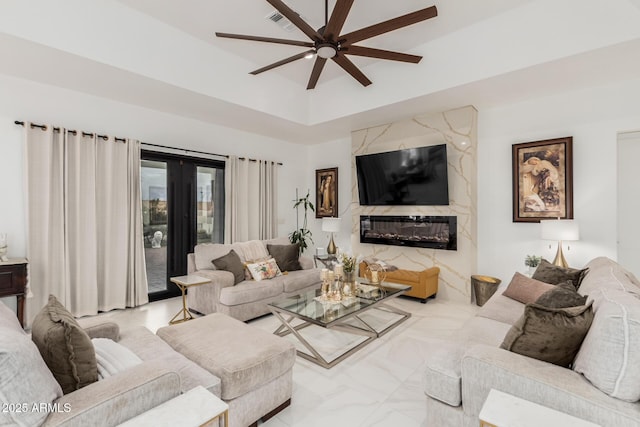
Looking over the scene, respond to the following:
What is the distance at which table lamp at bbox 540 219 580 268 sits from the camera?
3.51 m

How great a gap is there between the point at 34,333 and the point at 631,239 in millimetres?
5812

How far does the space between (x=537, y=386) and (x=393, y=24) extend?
2.52m

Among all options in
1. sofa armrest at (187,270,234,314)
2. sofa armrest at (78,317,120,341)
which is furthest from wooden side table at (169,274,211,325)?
sofa armrest at (78,317,120,341)

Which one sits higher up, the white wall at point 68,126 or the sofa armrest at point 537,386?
the white wall at point 68,126

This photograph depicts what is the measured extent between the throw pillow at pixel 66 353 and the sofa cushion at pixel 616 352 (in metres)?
2.19

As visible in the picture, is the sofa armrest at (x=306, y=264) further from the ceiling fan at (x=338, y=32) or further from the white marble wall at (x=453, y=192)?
the ceiling fan at (x=338, y=32)

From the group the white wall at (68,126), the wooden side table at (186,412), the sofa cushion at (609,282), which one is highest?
the white wall at (68,126)

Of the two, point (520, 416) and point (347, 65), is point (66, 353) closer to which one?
point (520, 416)

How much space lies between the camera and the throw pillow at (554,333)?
58.5 inches

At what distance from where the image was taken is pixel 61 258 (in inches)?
144

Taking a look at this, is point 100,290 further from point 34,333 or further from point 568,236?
point 568,236

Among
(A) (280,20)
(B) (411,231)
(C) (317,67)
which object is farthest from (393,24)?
A: (B) (411,231)

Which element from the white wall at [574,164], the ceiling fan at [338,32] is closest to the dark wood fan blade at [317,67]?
the ceiling fan at [338,32]

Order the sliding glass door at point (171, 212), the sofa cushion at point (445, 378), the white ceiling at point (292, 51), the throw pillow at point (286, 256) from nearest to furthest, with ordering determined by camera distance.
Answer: the sofa cushion at point (445, 378) → the white ceiling at point (292, 51) → the throw pillow at point (286, 256) → the sliding glass door at point (171, 212)
